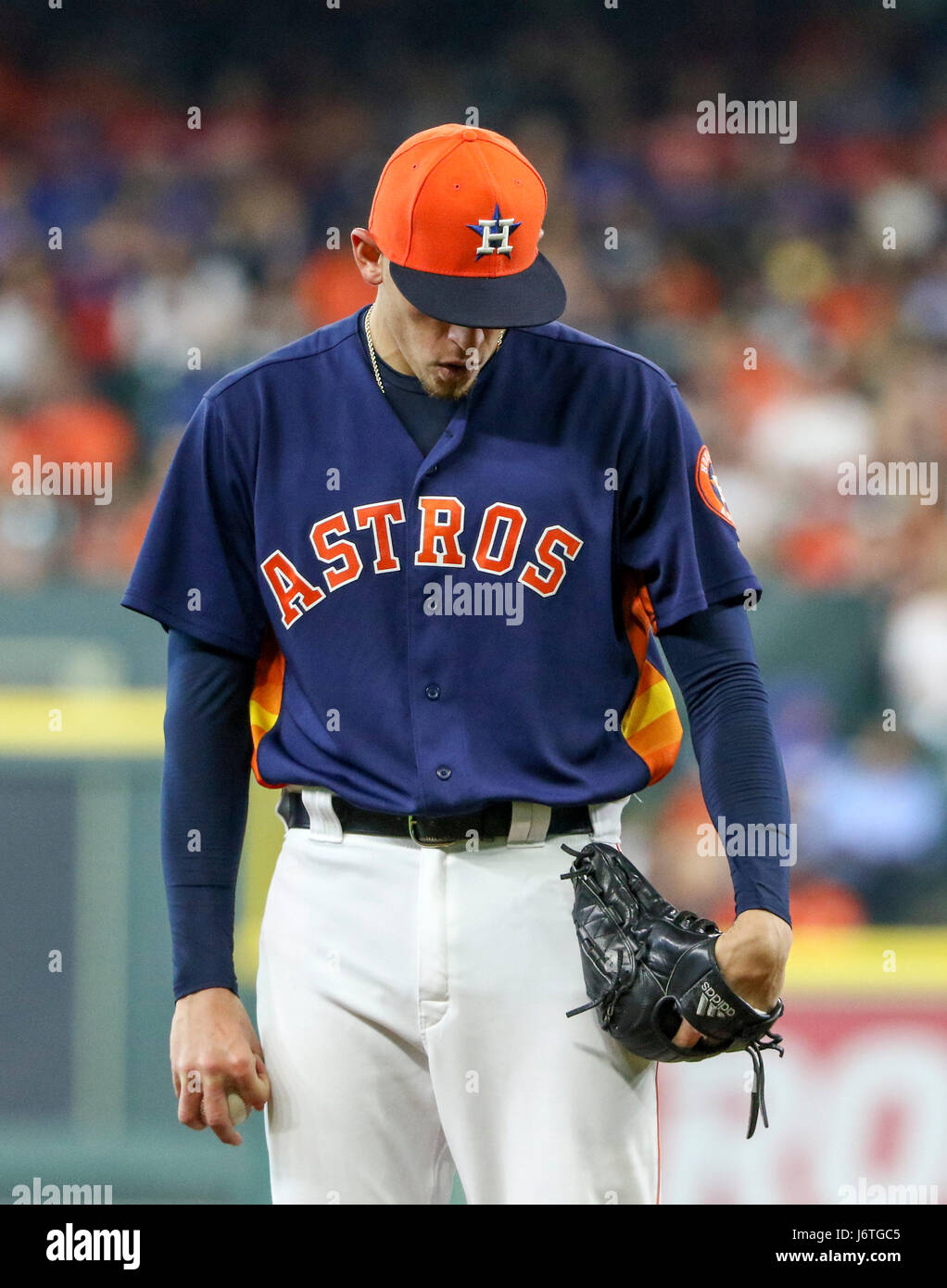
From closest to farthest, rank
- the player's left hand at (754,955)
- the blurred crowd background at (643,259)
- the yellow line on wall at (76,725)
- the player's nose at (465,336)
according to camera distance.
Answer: the player's left hand at (754,955) → the player's nose at (465,336) → the yellow line on wall at (76,725) → the blurred crowd background at (643,259)

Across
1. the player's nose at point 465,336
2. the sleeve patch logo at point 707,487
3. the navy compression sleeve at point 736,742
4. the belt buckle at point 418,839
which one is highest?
the player's nose at point 465,336

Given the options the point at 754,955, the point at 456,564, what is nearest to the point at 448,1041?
the point at 754,955

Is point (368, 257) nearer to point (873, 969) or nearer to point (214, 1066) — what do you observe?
point (214, 1066)

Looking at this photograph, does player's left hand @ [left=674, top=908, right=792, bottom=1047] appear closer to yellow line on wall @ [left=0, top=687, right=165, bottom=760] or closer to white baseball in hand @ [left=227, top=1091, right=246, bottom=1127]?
white baseball in hand @ [left=227, top=1091, right=246, bottom=1127]

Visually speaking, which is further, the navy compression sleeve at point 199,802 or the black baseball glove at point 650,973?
the navy compression sleeve at point 199,802

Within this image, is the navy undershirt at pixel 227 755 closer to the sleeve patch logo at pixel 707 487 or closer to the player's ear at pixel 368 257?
the sleeve patch logo at pixel 707 487

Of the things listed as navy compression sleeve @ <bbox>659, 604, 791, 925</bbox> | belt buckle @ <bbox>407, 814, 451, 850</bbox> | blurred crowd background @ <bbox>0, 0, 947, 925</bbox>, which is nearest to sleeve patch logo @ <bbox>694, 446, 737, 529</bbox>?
navy compression sleeve @ <bbox>659, 604, 791, 925</bbox>

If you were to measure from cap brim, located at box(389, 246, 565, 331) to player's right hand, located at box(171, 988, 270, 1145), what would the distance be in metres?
0.76

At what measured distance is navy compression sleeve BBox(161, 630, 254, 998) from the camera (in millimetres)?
1726

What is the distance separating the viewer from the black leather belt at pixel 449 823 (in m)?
1.63

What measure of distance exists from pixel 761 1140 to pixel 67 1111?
4.26ft

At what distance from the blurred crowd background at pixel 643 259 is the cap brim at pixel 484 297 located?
6.57ft

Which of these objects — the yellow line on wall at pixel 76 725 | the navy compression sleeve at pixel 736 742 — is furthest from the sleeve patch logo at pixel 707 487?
the yellow line on wall at pixel 76 725

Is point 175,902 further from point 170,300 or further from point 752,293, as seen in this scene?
point 752,293
